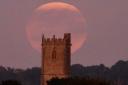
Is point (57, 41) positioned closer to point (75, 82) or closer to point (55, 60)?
point (55, 60)

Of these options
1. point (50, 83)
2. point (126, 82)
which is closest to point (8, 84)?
point (50, 83)

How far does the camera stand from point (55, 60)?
109 metres

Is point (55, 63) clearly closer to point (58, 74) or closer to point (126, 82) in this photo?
point (58, 74)

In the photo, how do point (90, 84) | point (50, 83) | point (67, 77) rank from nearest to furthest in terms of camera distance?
point (90, 84)
point (50, 83)
point (67, 77)

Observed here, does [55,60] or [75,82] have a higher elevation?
[55,60]

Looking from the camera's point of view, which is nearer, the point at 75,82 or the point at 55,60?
the point at 75,82

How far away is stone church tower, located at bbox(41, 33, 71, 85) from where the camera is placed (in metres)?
108

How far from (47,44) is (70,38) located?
4674 mm

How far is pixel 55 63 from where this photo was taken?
356 ft

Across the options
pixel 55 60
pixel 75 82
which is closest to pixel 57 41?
pixel 55 60

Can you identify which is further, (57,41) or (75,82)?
(57,41)

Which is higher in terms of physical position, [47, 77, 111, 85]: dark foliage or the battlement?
the battlement

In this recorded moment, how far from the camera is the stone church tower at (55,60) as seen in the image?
108125 millimetres

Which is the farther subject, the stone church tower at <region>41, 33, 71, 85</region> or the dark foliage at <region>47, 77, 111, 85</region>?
the stone church tower at <region>41, 33, 71, 85</region>
